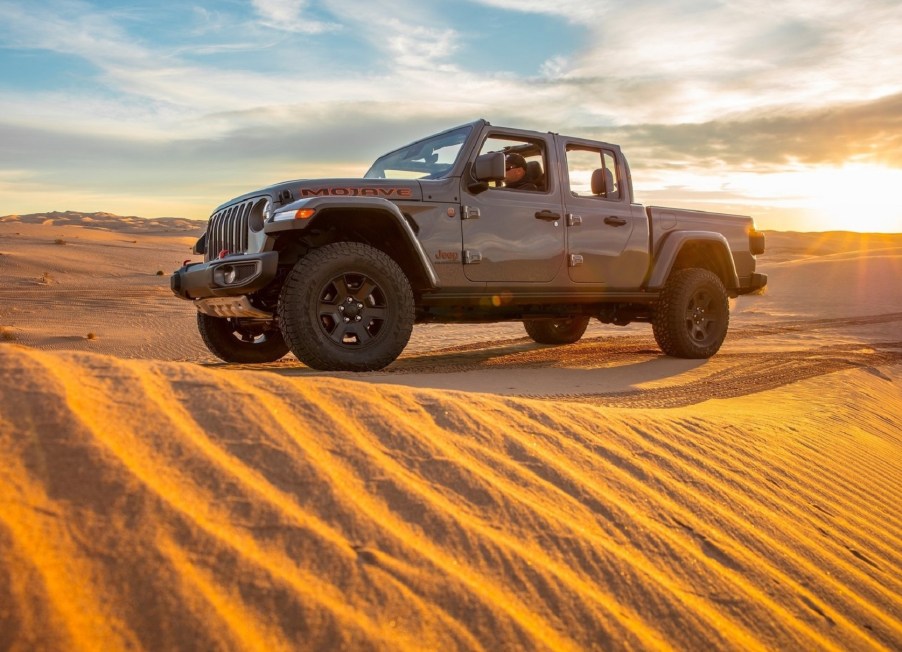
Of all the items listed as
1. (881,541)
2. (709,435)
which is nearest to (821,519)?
(881,541)

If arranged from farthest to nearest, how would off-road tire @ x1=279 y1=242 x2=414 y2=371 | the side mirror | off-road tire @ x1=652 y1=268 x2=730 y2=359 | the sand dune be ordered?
off-road tire @ x1=652 y1=268 x2=730 y2=359 → the side mirror → off-road tire @ x1=279 y1=242 x2=414 y2=371 → the sand dune

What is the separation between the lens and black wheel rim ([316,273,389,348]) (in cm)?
536

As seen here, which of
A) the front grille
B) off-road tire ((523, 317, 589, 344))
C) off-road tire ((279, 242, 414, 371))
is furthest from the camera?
off-road tire ((523, 317, 589, 344))

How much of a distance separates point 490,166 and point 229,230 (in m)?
2.01

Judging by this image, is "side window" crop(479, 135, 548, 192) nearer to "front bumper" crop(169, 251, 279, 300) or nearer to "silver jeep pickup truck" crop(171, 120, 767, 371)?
"silver jeep pickup truck" crop(171, 120, 767, 371)

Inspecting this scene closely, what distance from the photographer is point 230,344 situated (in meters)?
6.68

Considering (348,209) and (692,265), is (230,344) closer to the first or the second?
(348,209)

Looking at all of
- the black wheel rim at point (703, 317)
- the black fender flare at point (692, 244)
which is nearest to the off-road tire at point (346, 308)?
the black fender flare at point (692, 244)

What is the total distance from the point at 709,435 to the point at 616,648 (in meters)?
1.92

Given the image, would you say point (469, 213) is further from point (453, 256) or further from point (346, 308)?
point (346, 308)

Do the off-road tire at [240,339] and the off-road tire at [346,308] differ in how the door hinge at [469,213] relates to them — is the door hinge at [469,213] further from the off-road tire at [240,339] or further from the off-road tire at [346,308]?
the off-road tire at [240,339]

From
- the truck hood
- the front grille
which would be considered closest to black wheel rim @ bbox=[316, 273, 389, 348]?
the truck hood

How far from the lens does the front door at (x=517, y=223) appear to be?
6.11 m

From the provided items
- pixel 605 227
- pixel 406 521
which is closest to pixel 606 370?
pixel 605 227
